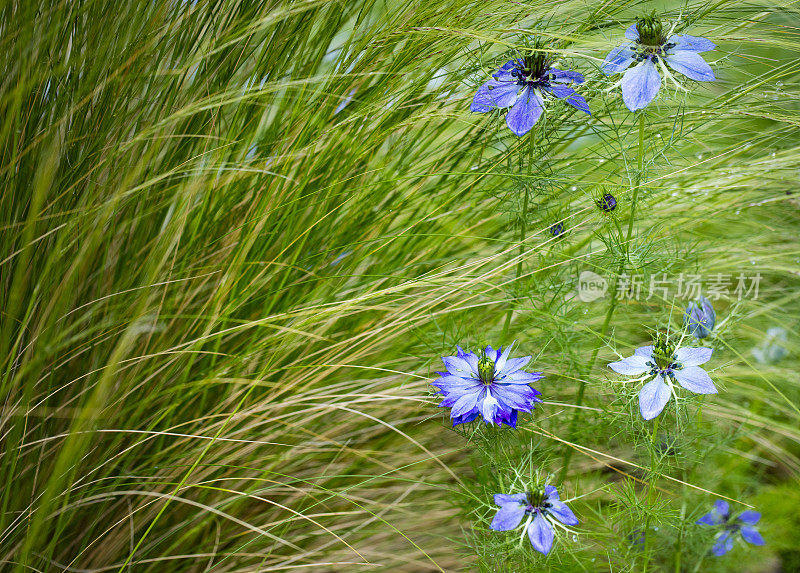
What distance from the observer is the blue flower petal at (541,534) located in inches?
31.4

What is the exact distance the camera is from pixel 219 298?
1.10 meters

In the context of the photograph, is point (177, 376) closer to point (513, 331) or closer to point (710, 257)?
point (513, 331)

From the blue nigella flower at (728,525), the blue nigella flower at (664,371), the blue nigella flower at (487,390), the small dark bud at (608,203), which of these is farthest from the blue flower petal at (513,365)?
the blue nigella flower at (728,525)

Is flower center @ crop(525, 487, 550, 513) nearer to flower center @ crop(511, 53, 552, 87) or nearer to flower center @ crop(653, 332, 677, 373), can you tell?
flower center @ crop(653, 332, 677, 373)

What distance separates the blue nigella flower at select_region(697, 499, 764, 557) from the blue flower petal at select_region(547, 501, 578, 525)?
16.4 inches

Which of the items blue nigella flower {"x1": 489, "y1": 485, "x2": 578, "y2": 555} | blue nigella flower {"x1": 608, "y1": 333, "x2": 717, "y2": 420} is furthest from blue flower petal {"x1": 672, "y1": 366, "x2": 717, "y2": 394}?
blue nigella flower {"x1": 489, "y1": 485, "x2": 578, "y2": 555}

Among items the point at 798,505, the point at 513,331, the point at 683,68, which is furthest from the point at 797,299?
the point at 683,68

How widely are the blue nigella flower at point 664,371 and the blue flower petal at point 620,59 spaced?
1.24ft

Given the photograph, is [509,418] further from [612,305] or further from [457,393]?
[612,305]

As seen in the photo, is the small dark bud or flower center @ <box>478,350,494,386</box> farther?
the small dark bud

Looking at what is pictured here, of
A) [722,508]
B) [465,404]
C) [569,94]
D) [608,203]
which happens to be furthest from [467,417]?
[722,508]

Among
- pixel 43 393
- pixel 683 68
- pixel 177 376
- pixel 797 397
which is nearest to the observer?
pixel 683 68

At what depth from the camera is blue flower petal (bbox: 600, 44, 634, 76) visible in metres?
0.90

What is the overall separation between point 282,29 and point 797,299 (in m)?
A: 1.27
